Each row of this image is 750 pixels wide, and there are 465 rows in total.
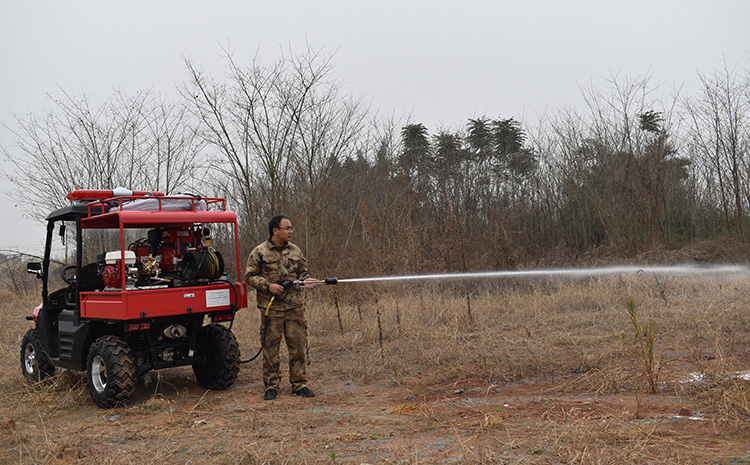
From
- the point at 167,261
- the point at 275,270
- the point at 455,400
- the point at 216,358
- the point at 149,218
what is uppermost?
the point at 149,218

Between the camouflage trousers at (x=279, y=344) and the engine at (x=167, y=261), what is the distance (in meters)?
0.95

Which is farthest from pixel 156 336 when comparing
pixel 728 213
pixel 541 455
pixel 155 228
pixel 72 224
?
pixel 728 213

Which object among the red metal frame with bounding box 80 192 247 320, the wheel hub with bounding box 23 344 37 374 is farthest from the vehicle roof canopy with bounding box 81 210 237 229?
the wheel hub with bounding box 23 344 37 374

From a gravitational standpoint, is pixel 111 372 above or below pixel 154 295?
below

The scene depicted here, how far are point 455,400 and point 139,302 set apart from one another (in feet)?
11.4

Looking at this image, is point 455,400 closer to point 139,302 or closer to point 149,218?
point 139,302

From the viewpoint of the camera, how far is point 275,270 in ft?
21.9

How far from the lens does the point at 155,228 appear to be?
24.0 feet

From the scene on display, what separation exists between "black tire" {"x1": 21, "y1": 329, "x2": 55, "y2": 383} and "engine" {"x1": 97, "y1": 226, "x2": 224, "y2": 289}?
1.48 meters

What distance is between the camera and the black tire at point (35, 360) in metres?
7.60

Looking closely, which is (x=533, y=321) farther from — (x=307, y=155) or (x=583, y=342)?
(x=307, y=155)

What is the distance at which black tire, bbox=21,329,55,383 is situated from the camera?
7.60m

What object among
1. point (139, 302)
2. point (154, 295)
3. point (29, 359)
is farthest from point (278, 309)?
point (29, 359)

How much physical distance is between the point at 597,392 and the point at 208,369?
182 inches
